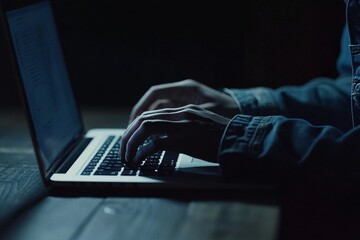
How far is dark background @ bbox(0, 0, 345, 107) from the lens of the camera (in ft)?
A: 4.48

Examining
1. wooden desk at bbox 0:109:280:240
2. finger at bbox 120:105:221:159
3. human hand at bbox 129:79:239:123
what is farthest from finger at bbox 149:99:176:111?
wooden desk at bbox 0:109:280:240

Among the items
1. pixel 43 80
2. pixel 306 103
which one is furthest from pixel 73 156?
pixel 306 103

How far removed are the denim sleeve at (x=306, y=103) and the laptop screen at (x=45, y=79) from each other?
0.37 m

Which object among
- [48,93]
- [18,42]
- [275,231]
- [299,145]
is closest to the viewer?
[275,231]

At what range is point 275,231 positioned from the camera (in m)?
0.64

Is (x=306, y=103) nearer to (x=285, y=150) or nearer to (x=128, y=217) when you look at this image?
(x=285, y=150)

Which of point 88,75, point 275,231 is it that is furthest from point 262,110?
point 88,75

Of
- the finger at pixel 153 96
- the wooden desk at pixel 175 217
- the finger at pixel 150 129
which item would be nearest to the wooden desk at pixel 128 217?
the wooden desk at pixel 175 217

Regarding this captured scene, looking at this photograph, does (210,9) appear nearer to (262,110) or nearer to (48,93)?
(262,110)

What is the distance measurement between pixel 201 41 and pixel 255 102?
35 centimetres

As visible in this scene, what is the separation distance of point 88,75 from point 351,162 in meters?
0.92

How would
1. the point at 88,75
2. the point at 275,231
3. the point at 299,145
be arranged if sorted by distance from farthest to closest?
the point at 88,75 → the point at 299,145 → the point at 275,231

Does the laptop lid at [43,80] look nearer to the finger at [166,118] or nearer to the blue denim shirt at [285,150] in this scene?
the finger at [166,118]

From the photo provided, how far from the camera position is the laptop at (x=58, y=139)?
0.80m
